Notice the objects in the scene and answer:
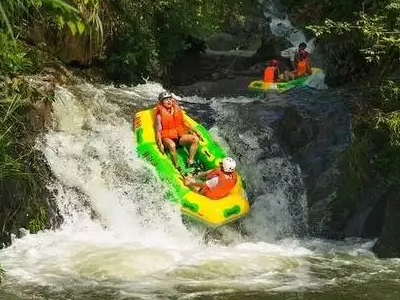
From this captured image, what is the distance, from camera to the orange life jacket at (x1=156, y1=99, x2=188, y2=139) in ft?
25.5

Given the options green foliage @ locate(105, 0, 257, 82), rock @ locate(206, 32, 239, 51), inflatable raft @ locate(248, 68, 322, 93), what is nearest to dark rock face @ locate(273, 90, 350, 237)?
inflatable raft @ locate(248, 68, 322, 93)

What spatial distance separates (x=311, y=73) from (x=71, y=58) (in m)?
4.87

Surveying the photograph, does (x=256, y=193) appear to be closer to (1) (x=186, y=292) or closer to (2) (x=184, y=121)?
(2) (x=184, y=121)

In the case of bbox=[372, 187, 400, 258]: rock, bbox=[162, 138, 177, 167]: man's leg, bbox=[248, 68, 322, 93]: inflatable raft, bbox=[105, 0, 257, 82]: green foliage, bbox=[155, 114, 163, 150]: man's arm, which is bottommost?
bbox=[372, 187, 400, 258]: rock

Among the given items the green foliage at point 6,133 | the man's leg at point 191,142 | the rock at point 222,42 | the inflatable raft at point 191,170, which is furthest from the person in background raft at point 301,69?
the green foliage at point 6,133

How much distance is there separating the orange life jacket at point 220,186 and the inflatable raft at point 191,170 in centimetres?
7

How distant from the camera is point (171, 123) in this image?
25.7ft

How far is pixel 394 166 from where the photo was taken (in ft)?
20.3

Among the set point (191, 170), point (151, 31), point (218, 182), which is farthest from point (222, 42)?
point (218, 182)

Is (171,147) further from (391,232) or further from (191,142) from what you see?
(391,232)

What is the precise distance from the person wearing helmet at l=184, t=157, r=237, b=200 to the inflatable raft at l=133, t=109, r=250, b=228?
0.08m

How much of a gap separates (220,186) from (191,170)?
2.16ft

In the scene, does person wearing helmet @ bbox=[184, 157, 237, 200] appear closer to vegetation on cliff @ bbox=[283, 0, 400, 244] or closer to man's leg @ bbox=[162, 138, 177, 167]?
man's leg @ bbox=[162, 138, 177, 167]

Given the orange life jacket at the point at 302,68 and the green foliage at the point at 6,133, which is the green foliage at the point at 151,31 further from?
the green foliage at the point at 6,133
